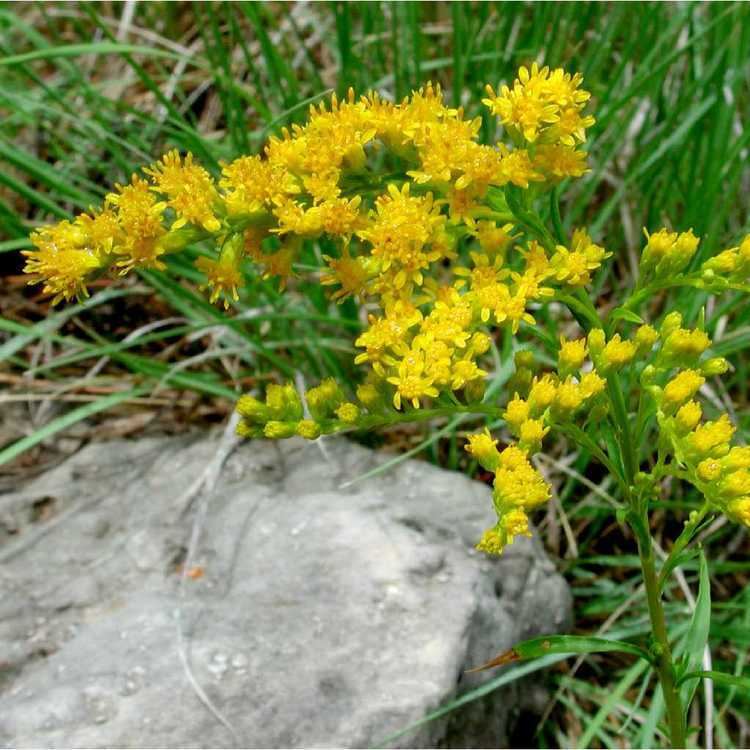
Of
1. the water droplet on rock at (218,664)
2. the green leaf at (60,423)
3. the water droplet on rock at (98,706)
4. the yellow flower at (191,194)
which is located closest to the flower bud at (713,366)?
the yellow flower at (191,194)

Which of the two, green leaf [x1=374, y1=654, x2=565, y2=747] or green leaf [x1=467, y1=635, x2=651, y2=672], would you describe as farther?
green leaf [x1=374, y1=654, x2=565, y2=747]

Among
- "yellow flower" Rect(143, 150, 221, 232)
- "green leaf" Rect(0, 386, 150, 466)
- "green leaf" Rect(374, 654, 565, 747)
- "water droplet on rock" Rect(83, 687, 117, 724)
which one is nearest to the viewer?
"yellow flower" Rect(143, 150, 221, 232)

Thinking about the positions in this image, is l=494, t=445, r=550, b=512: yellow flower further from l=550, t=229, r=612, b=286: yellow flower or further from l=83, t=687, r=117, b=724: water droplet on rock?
l=83, t=687, r=117, b=724: water droplet on rock

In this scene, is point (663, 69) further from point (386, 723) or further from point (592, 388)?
point (386, 723)

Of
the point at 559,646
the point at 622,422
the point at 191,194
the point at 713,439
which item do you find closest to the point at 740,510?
the point at 713,439

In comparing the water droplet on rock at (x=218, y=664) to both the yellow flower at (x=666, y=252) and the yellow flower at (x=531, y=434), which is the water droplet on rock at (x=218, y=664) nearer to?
the yellow flower at (x=531, y=434)

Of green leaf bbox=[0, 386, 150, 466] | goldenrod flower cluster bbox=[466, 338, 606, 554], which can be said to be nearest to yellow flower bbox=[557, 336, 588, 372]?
goldenrod flower cluster bbox=[466, 338, 606, 554]

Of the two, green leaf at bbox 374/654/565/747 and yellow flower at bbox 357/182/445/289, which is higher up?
yellow flower at bbox 357/182/445/289

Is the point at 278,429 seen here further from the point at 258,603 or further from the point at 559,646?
the point at 258,603
